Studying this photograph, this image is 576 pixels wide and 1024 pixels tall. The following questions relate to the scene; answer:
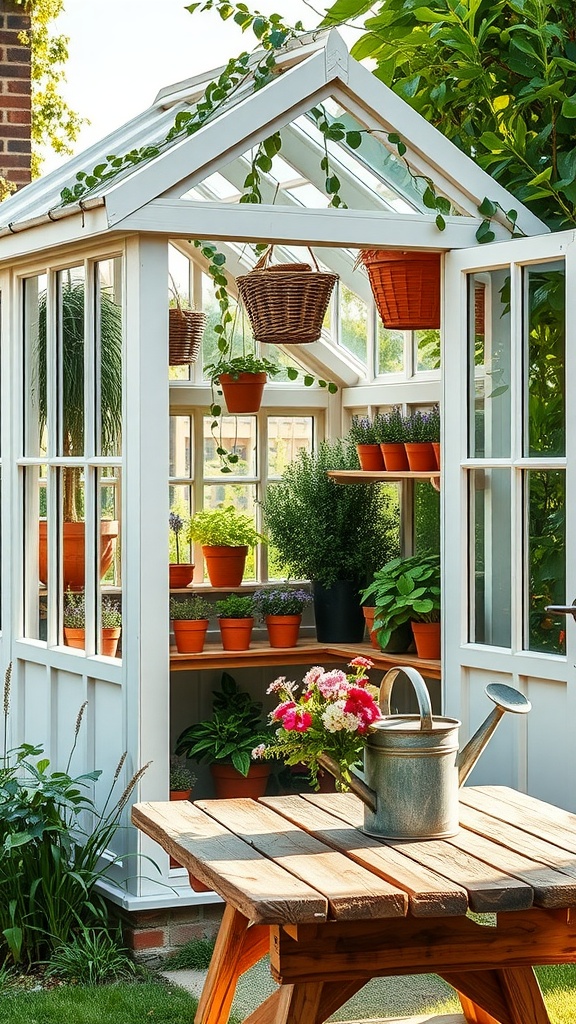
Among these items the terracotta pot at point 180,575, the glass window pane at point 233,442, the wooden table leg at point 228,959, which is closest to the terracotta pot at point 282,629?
the terracotta pot at point 180,575

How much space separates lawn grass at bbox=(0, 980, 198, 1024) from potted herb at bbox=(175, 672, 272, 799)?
50.3 inches

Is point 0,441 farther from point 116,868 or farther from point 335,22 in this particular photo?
point 335,22

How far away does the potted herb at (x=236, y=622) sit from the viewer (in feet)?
18.1

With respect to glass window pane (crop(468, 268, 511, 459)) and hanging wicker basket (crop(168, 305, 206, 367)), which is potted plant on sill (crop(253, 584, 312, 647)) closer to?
hanging wicker basket (crop(168, 305, 206, 367))

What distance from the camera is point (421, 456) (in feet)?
17.9

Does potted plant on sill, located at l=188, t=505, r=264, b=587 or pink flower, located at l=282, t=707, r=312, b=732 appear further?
potted plant on sill, located at l=188, t=505, r=264, b=587

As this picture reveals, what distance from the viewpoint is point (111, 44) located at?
21531mm

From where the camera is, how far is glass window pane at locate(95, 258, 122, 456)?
15.3 feet

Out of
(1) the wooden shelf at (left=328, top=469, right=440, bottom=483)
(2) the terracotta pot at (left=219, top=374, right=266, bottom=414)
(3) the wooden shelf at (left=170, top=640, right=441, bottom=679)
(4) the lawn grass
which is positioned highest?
(2) the terracotta pot at (left=219, top=374, right=266, bottom=414)

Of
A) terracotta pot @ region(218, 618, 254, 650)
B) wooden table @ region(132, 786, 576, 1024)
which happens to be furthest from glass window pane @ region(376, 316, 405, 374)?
wooden table @ region(132, 786, 576, 1024)

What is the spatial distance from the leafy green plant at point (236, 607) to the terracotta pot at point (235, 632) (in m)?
0.03

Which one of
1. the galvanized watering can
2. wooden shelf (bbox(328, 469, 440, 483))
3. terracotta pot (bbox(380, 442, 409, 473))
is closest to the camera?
the galvanized watering can

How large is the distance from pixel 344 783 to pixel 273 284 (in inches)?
107

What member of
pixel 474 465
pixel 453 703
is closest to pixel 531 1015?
pixel 453 703
